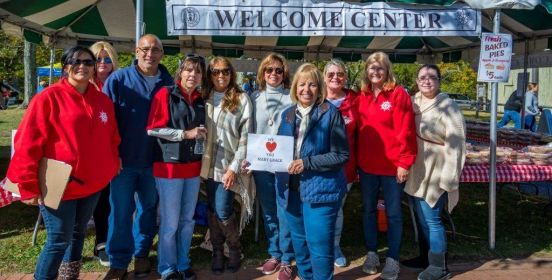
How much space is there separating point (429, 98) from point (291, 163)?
144cm

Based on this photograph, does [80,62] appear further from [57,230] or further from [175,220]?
[175,220]

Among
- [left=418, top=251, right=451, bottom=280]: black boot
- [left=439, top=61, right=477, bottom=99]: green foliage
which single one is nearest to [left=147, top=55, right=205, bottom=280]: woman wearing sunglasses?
[left=418, top=251, right=451, bottom=280]: black boot

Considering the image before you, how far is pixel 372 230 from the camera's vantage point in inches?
159

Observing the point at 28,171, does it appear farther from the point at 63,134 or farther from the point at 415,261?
the point at 415,261

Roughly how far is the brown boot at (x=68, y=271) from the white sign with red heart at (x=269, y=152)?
1.60 m

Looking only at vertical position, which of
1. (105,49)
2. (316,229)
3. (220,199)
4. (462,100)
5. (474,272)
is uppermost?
(462,100)

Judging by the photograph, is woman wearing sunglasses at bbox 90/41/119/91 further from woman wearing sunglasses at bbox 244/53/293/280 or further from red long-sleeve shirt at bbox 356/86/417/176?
red long-sleeve shirt at bbox 356/86/417/176

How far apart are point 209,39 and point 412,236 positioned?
242 inches

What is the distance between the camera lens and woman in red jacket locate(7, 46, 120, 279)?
2875 millimetres

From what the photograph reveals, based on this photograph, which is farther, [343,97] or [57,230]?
[343,97]

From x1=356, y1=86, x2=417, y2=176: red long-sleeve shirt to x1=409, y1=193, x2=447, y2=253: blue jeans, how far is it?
0.43 m

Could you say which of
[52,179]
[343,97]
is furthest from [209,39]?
[52,179]

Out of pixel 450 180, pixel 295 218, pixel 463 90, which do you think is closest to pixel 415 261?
pixel 450 180

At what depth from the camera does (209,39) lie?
948cm
